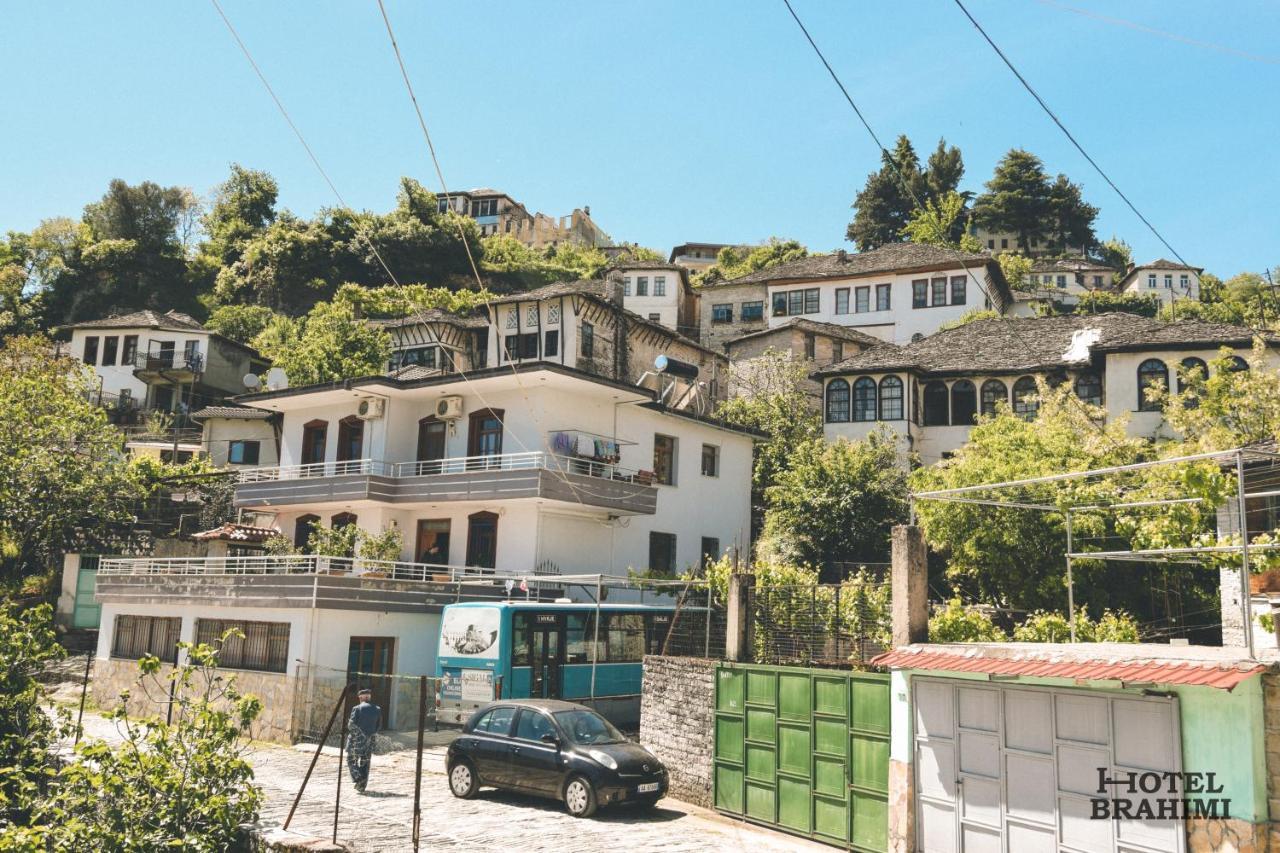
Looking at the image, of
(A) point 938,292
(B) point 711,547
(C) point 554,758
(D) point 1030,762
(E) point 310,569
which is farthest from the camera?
(A) point 938,292

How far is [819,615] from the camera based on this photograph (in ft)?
50.9

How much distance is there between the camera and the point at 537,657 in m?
20.0

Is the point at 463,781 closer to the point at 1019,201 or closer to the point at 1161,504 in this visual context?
the point at 1161,504

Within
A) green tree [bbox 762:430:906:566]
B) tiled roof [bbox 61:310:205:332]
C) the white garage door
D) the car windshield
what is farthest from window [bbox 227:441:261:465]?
the white garage door

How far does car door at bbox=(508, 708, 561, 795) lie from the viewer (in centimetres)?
1505

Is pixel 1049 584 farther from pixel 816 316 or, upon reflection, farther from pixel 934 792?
pixel 816 316

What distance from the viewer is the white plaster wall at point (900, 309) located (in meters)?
53.7

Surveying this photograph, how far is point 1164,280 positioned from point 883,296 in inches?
1924

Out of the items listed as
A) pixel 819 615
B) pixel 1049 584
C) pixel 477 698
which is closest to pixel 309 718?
pixel 477 698

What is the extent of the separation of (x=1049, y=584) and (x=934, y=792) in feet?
43.2

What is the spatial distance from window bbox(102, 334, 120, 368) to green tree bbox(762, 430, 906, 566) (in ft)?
148

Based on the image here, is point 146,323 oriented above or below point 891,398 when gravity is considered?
above

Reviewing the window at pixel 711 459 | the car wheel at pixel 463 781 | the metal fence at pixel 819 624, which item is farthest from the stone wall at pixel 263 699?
the window at pixel 711 459

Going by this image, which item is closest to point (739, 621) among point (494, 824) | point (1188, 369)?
point (494, 824)
